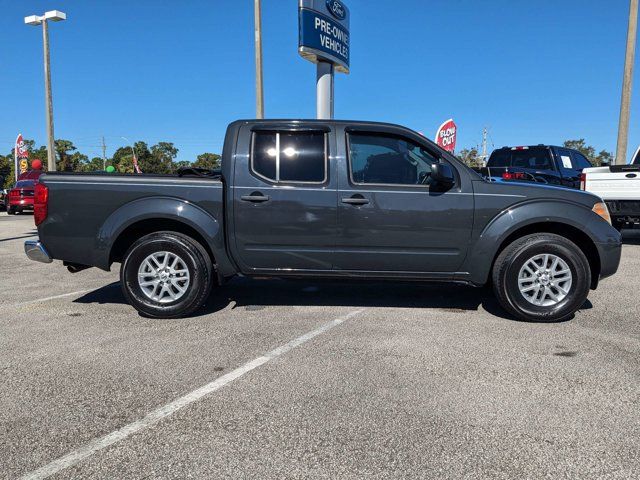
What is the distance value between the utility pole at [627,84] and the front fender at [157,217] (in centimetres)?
1543

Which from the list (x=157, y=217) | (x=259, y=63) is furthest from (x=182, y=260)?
(x=259, y=63)

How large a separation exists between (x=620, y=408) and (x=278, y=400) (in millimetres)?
2003

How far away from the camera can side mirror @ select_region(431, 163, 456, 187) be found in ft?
14.4

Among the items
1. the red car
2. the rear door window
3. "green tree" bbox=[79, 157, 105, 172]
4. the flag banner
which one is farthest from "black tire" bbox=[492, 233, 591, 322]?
"green tree" bbox=[79, 157, 105, 172]

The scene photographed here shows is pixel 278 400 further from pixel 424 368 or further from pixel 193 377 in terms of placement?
pixel 424 368

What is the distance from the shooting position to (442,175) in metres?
4.41

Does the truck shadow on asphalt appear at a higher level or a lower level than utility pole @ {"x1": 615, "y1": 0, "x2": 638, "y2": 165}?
lower

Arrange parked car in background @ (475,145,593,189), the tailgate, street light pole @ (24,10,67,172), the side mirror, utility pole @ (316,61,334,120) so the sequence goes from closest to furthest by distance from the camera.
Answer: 1. the side mirror
2. the tailgate
3. parked car in background @ (475,145,593,189)
4. utility pole @ (316,61,334,120)
5. street light pole @ (24,10,67,172)

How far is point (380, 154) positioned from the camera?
4703 mm

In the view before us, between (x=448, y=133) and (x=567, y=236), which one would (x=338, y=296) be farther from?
(x=448, y=133)

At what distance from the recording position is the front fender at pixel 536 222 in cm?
451

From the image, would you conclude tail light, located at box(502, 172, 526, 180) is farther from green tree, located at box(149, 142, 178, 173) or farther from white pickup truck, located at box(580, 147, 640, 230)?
green tree, located at box(149, 142, 178, 173)

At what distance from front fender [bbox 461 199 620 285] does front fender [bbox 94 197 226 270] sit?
2.50 metres

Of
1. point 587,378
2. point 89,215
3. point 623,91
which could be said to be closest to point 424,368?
point 587,378
